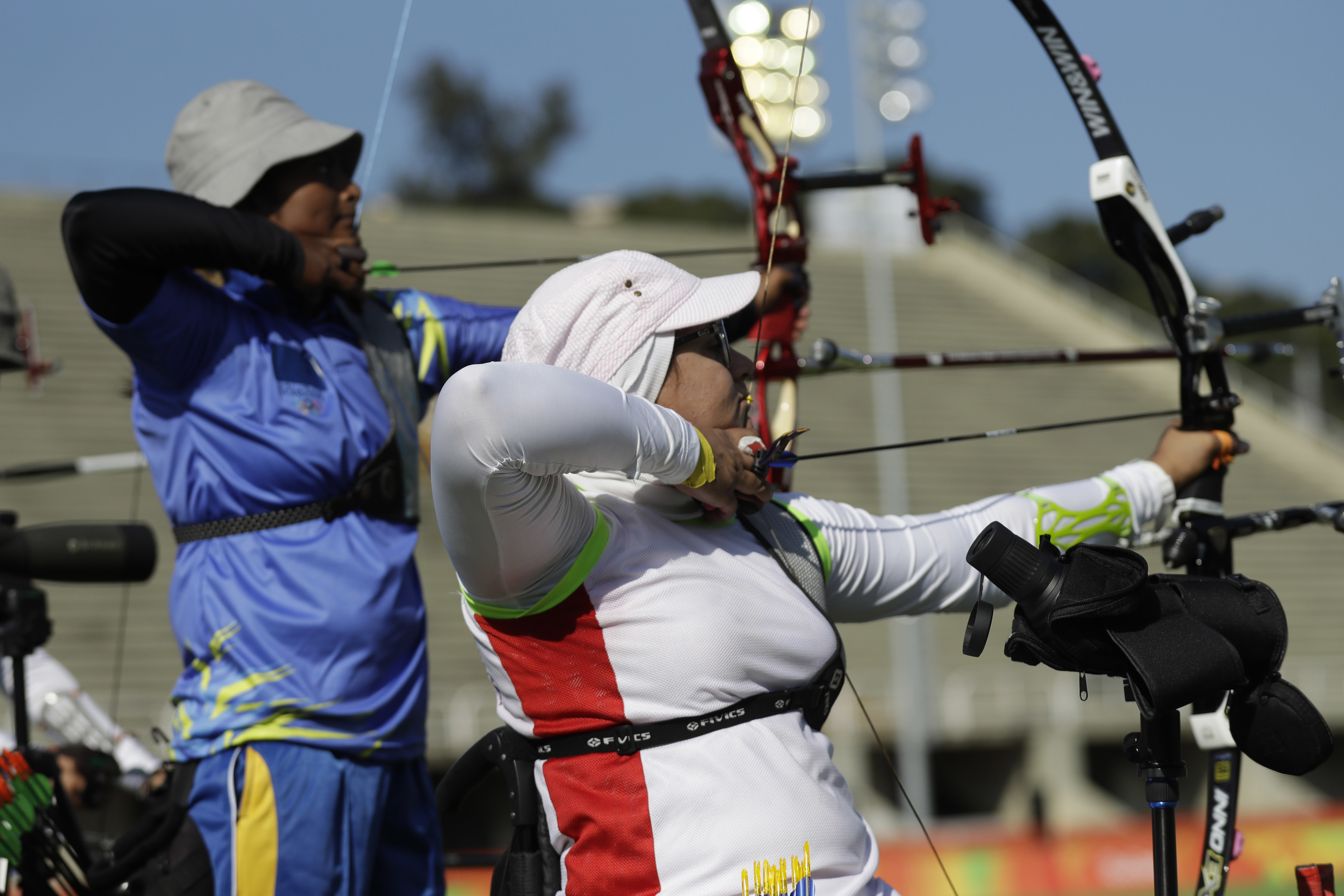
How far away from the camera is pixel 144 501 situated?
44.7 ft

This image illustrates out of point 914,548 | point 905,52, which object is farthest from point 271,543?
point 905,52

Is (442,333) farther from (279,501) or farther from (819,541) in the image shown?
(819,541)

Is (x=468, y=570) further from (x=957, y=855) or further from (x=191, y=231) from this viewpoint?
(x=957, y=855)

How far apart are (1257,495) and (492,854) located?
17788 mm

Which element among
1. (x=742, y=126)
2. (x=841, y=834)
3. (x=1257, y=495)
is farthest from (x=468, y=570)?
(x=1257, y=495)

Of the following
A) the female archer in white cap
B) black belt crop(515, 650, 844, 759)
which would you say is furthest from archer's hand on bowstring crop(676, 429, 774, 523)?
black belt crop(515, 650, 844, 759)

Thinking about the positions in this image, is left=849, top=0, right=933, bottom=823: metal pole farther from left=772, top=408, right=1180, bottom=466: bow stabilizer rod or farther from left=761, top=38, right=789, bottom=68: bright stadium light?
left=772, top=408, right=1180, bottom=466: bow stabilizer rod

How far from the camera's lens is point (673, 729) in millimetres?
1587

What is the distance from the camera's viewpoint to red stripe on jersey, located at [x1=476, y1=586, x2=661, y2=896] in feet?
5.15

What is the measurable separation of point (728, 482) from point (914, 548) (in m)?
0.42

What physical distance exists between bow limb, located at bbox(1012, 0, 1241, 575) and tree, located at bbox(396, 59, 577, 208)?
37.2 m

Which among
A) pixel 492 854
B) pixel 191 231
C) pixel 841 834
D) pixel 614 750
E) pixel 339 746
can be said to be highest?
pixel 191 231

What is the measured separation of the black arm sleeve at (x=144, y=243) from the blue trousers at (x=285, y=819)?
0.71 metres

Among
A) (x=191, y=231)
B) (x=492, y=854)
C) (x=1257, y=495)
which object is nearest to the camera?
(x=191, y=231)
